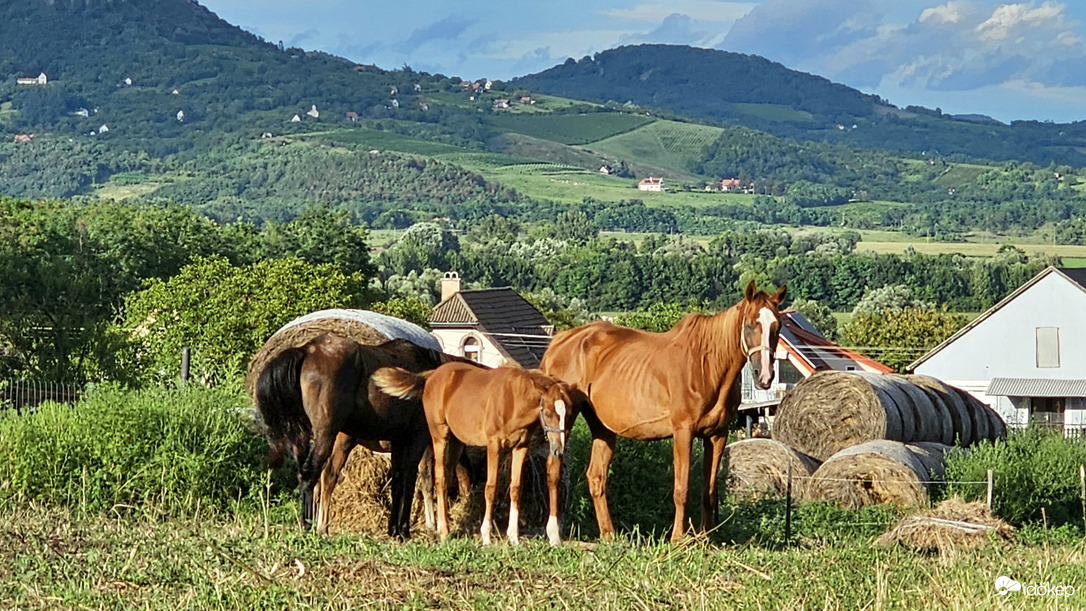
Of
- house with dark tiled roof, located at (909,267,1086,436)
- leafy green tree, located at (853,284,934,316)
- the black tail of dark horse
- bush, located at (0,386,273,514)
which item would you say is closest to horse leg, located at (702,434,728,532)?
the black tail of dark horse

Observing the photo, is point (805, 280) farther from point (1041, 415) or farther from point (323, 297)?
point (323, 297)

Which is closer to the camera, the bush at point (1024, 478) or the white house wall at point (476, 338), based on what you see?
the bush at point (1024, 478)

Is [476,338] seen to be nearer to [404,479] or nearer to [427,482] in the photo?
[427,482]

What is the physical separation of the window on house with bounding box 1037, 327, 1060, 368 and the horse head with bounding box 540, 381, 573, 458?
44237 millimetres

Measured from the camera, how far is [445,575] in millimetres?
9133

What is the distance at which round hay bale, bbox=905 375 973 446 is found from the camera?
3086 cm

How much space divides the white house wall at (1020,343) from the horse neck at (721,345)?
42100 mm

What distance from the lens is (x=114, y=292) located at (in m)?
68.3

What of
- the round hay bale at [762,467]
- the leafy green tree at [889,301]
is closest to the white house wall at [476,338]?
the leafy green tree at [889,301]

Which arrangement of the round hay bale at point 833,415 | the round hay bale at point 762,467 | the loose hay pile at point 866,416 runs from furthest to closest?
the loose hay pile at point 866,416
the round hay bale at point 833,415
the round hay bale at point 762,467

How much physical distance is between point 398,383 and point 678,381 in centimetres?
212

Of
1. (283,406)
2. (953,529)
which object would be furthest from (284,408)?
(953,529)

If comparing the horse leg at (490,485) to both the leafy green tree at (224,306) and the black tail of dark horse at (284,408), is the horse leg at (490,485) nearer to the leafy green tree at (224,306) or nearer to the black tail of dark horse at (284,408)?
the black tail of dark horse at (284,408)

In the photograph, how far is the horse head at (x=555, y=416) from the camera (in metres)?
11.1
